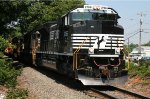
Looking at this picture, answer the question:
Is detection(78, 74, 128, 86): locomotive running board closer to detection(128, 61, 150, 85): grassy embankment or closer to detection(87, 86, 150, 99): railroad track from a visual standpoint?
detection(87, 86, 150, 99): railroad track

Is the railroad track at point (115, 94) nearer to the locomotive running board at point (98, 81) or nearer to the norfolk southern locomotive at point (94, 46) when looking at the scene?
the locomotive running board at point (98, 81)

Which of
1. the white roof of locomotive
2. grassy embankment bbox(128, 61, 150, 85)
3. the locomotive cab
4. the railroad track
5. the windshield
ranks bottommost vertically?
the railroad track

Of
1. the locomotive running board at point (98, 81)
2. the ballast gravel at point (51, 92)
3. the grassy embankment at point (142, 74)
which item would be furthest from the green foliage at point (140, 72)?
the ballast gravel at point (51, 92)

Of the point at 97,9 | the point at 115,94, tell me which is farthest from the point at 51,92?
the point at 97,9

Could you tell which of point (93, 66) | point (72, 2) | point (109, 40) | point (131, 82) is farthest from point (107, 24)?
point (72, 2)

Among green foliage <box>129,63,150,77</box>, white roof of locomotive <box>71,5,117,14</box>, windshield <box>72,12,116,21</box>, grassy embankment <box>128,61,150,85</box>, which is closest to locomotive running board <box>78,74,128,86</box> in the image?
grassy embankment <box>128,61,150,85</box>

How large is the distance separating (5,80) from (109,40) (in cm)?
507

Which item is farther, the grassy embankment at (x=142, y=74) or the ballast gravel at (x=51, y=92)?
the grassy embankment at (x=142, y=74)

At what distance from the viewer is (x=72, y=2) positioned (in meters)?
53.2

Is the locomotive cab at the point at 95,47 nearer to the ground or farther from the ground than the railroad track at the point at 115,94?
farther from the ground

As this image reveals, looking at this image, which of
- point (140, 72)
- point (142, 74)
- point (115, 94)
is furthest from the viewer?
point (140, 72)

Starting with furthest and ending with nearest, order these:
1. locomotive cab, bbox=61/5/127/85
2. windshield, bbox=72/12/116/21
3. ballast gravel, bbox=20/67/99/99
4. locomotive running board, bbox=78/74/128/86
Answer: windshield, bbox=72/12/116/21, locomotive cab, bbox=61/5/127/85, locomotive running board, bbox=78/74/128/86, ballast gravel, bbox=20/67/99/99

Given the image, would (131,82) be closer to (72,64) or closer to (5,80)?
(72,64)

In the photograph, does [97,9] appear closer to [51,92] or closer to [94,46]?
[94,46]
